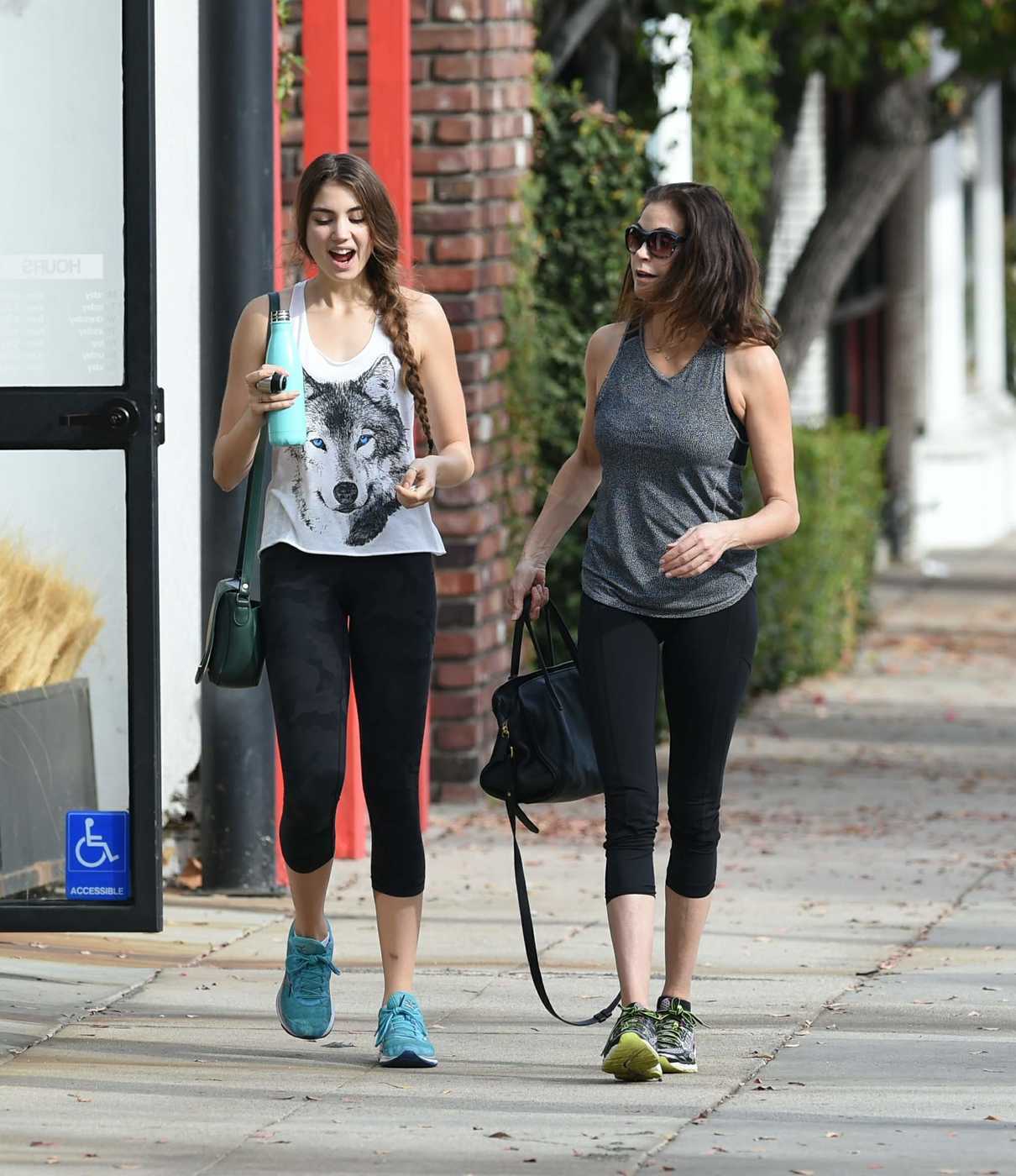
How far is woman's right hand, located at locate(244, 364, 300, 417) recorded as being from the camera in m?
4.54

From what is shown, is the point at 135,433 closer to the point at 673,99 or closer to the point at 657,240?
the point at 657,240

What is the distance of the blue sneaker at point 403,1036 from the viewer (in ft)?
15.8

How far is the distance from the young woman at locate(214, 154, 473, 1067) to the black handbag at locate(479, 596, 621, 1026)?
0.18m

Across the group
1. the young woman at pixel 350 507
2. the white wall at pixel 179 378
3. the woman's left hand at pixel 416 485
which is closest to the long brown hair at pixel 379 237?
the young woman at pixel 350 507

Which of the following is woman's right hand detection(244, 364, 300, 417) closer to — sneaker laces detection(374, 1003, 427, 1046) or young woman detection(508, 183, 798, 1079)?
young woman detection(508, 183, 798, 1079)

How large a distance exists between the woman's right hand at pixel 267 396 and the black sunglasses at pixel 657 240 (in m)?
0.73

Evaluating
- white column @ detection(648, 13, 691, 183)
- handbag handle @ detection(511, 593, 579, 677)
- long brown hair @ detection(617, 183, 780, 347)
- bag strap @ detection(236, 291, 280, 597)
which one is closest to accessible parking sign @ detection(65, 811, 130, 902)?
bag strap @ detection(236, 291, 280, 597)

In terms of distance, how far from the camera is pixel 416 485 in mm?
4543

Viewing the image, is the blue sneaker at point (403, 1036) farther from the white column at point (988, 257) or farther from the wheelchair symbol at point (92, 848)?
the white column at point (988, 257)

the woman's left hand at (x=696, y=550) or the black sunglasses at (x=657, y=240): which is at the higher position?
the black sunglasses at (x=657, y=240)

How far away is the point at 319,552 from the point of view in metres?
4.66

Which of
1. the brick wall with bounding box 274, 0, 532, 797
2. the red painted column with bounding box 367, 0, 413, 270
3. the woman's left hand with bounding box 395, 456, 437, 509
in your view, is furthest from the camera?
the brick wall with bounding box 274, 0, 532, 797

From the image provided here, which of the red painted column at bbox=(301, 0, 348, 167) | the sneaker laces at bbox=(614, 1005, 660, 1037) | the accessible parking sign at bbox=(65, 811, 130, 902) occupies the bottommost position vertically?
the sneaker laces at bbox=(614, 1005, 660, 1037)

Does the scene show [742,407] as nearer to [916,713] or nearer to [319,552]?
[319,552]
